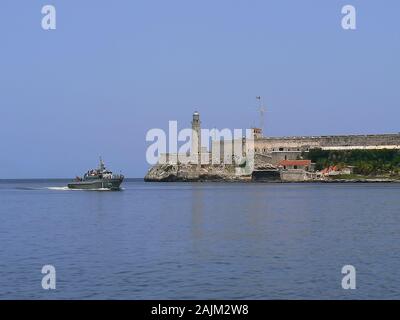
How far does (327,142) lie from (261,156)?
36.7ft

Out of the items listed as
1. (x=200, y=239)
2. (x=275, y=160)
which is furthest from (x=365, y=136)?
(x=200, y=239)

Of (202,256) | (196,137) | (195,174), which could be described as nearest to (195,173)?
(195,174)

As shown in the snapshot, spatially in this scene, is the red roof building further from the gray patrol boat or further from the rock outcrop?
the gray patrol boat

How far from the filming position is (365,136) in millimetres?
113938

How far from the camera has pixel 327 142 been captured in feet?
381

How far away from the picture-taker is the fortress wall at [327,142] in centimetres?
11161

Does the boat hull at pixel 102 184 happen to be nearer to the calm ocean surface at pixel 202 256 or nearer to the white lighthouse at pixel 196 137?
the calm ocean surface at pixel 202 256

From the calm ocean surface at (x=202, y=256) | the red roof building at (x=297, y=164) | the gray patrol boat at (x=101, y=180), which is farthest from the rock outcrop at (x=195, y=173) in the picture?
the calm ocean surface at (x=202, y=256)

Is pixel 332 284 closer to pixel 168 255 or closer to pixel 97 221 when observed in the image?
pixel 168 255

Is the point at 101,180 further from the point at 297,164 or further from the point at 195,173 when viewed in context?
the point at 195,173

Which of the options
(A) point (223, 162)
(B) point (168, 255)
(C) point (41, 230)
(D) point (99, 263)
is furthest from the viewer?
(A) point (223, 162)

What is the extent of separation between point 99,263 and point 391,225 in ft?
51.9

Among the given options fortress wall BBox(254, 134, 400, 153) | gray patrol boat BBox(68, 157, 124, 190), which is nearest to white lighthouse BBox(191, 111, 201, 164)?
fortress wall BBox(254, 134, 400, 153)
